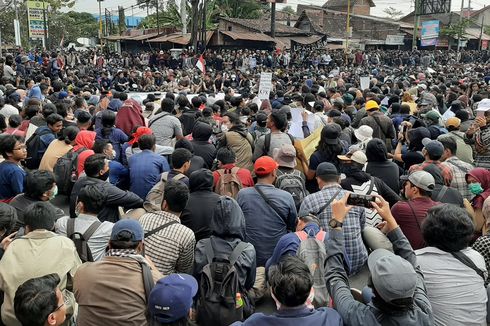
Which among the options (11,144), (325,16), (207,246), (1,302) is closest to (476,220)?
(207,246)

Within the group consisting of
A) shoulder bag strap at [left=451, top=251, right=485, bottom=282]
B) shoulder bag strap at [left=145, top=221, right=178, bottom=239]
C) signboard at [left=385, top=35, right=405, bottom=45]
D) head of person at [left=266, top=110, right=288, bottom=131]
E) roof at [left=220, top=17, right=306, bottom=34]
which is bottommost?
shoulder bag strap at [left=145, top=221, right=178, bottom=239]

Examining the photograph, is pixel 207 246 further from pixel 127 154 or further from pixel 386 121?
pixel 386 121

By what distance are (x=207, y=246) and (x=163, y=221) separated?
476 mm

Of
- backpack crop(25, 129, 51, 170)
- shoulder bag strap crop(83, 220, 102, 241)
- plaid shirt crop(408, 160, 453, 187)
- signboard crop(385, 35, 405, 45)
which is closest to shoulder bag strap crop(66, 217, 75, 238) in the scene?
shoulder bag strap crop(83, 220, 102, 241)

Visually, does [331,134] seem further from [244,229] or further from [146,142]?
[244,229]

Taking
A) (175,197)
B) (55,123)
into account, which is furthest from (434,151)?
(55,123)

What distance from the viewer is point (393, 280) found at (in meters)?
2.28

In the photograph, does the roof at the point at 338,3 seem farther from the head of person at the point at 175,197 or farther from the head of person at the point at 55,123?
the head of person at the point at 175,197

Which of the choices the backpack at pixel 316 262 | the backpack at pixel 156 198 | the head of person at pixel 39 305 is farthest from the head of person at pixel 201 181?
the head of person at pixel 39 305

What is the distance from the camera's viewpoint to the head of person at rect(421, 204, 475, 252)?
9.66 feet

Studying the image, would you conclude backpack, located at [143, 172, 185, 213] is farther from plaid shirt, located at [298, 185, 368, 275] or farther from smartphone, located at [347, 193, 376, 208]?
smartphone, located at [347, 193, 376, 208]

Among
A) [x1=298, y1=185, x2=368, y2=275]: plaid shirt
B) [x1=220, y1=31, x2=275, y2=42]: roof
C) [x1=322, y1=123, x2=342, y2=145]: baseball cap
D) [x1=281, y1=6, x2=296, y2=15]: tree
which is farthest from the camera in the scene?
[x1=281, y1=6, x2=296, y2=15]: tree

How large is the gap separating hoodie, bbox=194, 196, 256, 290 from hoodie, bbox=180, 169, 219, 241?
2.29 feet

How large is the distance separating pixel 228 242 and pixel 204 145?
10.3ft
